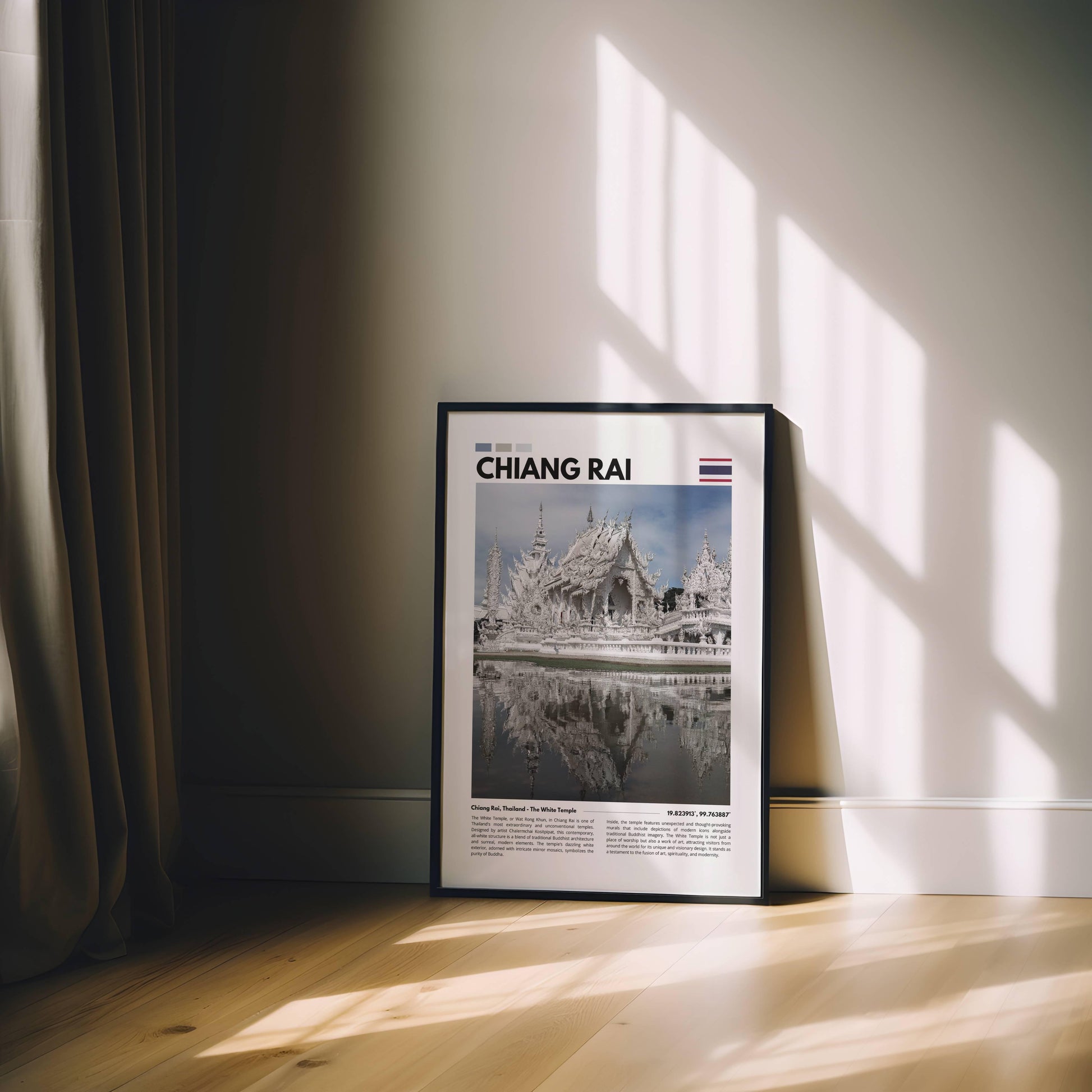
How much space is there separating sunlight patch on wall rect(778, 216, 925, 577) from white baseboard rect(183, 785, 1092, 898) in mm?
541

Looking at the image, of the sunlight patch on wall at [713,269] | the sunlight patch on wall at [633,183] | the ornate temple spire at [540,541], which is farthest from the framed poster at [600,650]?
the sunlight patch on wall at [633,183]

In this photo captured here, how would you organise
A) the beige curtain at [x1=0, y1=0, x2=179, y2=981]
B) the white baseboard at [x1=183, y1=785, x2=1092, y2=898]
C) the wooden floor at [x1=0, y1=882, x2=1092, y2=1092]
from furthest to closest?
the white baseboard at [x1=183, y1=785, x2=1092, y2=898], the beige curtain at [x1=0, y1=0, x2=179, y2=981], the wooden floor at [x1=0, y1=882, x2=1092, y2=1092]

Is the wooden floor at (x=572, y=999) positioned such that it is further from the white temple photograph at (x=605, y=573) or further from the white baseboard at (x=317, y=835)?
the white temple photograph at (x=605, y=573)

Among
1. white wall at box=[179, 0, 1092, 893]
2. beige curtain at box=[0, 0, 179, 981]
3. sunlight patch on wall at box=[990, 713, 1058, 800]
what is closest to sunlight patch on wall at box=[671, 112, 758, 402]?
white wall at box=[179, 0, 1092, 893]

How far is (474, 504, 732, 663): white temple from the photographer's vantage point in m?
2.09

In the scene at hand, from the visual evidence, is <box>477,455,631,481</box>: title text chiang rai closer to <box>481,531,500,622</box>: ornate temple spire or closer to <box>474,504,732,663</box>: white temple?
<box>474,504,732,663</box>: white temple

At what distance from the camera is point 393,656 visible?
2168 millimetres

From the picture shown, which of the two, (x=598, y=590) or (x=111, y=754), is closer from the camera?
(x=111, y=754)

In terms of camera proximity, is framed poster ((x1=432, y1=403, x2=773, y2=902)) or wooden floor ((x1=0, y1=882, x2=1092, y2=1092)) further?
framed poster ((x1=432, y1=403, x2=773, y2=902))

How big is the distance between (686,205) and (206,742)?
63.2 inches

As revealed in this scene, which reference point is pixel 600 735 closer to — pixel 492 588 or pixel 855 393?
pixel 492 588

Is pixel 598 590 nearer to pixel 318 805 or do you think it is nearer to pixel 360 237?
pixel 318 805

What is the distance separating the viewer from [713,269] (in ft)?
6.94

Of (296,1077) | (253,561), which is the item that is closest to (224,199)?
(253,561)
